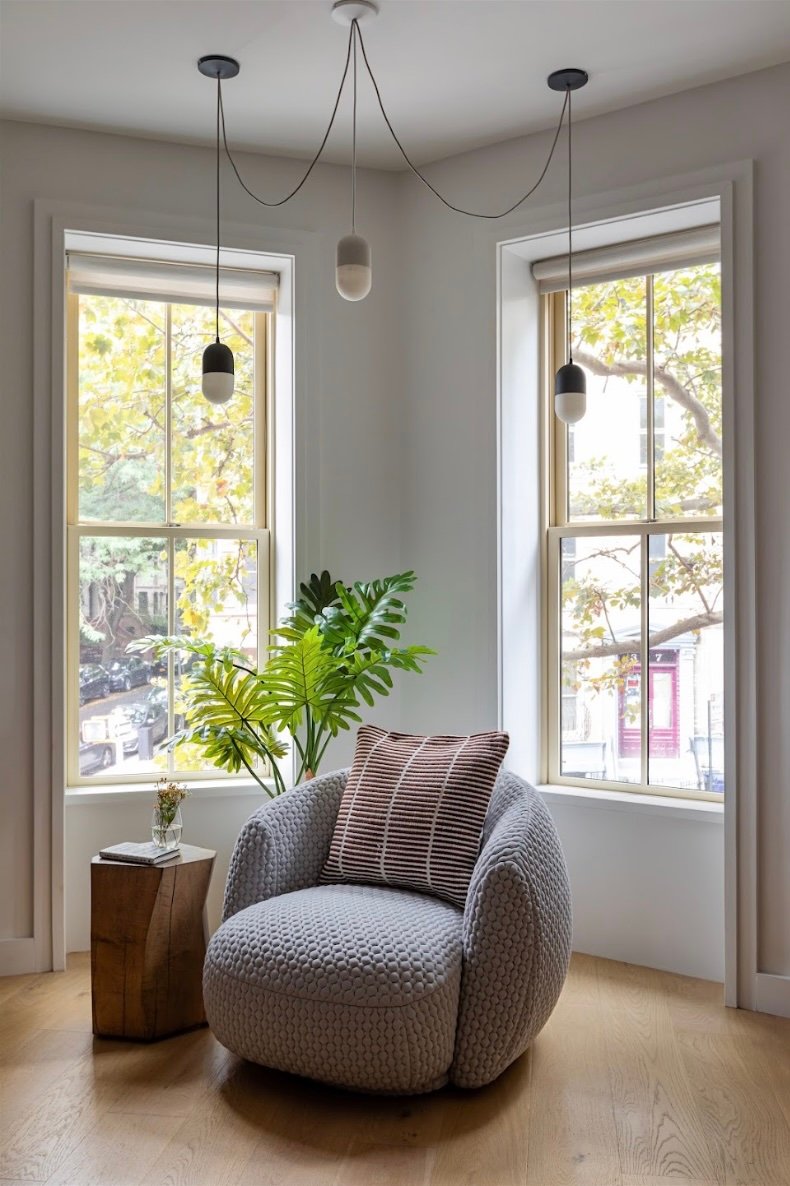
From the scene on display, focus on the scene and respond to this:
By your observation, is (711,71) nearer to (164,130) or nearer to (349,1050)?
(164,130)

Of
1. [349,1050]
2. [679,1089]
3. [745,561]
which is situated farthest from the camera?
[745,561]

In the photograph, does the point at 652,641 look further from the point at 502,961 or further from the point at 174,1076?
the point at 174,1076

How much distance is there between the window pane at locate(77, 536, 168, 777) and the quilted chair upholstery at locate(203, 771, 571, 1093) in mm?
1223

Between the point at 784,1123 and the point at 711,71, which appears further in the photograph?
the point at 711,71

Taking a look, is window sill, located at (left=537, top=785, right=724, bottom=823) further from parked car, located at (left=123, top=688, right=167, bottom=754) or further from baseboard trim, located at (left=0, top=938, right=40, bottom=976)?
baseboard trim, located at (left=0, top=938, right=40, bottom=976)

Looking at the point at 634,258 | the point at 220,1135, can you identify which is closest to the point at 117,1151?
the point at 220,1135

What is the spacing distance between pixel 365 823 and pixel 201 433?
1671 millimetres

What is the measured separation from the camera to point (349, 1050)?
230 centimetres

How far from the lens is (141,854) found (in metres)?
2.80

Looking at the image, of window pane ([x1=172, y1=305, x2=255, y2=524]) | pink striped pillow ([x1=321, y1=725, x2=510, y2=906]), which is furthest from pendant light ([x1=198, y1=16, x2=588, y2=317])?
pink striped pillow ([x1=321, y1=725, x2=510, y2=906])

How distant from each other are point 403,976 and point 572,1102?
54 cm

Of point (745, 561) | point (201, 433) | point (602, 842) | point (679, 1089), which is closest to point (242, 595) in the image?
point (201, 433)

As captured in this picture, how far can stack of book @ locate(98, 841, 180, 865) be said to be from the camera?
110 inches

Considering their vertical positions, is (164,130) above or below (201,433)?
above
